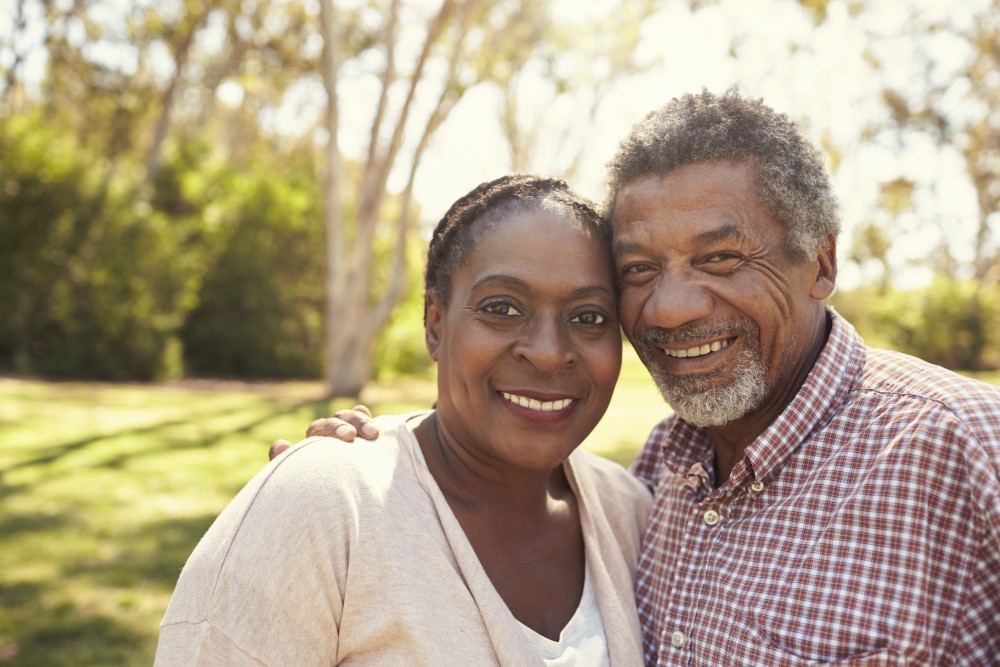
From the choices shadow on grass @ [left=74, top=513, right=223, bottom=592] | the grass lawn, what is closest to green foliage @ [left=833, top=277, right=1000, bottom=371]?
the grass lawn

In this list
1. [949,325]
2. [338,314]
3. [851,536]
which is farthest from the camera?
[949,325]

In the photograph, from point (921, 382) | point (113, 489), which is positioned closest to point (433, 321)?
point (921, 382)

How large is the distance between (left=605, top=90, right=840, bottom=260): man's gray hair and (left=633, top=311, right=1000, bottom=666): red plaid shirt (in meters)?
0.35

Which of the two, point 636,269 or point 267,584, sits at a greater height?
point 636,269

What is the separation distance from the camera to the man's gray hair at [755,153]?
259 centimetres

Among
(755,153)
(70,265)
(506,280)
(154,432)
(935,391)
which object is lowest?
(154,432)

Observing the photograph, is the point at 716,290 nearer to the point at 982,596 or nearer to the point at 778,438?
the point at 778,438

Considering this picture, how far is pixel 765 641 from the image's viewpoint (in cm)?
212

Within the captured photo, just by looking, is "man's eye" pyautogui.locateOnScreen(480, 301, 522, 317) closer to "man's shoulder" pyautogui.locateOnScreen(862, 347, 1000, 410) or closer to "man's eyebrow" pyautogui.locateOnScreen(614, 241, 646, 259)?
"man's eyebrow" pyautogui.locateOnScreen(614, 241, 646, 259)

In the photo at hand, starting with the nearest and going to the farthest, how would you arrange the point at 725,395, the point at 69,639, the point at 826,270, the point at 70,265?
the point at 725,395, the point at 826,270, the point at 69,639, the point at 70,265

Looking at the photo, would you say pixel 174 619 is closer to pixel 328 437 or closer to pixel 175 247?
pixel 328 437

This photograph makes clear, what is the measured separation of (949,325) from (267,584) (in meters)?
24.1

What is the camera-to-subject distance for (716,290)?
2576 mm

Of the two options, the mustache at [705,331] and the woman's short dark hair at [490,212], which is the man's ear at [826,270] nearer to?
the mustache at [705,331]
